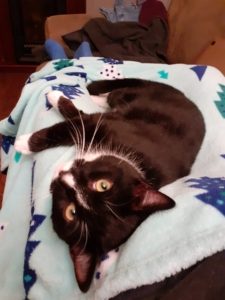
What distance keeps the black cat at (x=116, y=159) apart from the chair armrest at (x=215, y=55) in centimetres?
35

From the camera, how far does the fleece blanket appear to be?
625 mm

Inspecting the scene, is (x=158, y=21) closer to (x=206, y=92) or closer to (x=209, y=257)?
(x=206, y=92)

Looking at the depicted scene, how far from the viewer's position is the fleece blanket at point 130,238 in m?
0.63

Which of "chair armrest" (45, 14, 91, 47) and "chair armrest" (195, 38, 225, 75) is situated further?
"chair armrest" (45, 14, 91, 47)

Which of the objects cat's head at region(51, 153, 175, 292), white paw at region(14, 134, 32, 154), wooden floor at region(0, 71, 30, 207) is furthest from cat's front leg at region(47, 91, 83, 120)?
wooden floor at region(0, 71, 30, 207)

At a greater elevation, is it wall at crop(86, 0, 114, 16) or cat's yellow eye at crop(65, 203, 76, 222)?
cat's yellow eye at crop(65, 203, 76, 222)

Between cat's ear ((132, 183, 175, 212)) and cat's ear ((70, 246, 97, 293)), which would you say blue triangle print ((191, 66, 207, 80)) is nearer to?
cat's ear ((132, 183, 175, 212))

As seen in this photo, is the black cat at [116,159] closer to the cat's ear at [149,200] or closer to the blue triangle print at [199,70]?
the cat's ear at [149,200]

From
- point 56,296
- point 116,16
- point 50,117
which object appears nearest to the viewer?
point 56,296

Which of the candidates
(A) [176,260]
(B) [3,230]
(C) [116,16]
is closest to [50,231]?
(B) [3,230]

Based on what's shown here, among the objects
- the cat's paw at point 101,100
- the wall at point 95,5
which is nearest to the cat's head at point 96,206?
the cat's paw at point 101,100

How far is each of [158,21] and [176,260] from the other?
1.56m

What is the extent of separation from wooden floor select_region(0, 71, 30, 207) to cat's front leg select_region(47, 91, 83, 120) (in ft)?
4.07

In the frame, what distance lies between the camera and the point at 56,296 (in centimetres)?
74
